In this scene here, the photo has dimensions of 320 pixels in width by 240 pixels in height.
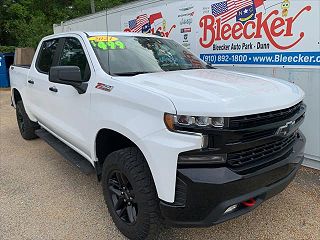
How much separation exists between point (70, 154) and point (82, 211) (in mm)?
745

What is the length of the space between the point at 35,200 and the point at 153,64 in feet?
6.54

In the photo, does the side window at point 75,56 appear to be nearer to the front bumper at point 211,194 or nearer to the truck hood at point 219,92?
the truck hood at point 219,92

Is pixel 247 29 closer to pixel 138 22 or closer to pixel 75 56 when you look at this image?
pixel 75 56

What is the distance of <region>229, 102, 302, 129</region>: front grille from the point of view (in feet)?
7.18

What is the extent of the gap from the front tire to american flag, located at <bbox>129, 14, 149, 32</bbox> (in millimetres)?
4549

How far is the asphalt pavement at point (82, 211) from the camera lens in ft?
9.70

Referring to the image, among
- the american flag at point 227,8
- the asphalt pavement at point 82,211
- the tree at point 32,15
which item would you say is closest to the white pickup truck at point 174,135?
the asphalt pavement at point 82,211

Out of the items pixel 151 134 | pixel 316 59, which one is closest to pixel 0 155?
pixel 151 134

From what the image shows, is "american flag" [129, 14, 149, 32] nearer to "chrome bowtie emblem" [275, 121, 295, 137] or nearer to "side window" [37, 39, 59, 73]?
"side window" [37, 39, 59, 73]

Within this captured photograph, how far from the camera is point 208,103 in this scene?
2.19 m

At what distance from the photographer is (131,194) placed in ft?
8.91

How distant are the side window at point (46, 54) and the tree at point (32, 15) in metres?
15.9

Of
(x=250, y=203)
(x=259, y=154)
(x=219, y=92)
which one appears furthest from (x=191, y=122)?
(x=250, y=203)

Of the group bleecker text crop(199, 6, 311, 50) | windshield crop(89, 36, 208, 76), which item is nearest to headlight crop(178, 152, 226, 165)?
windshield crop(89, 36, 208, 76)
